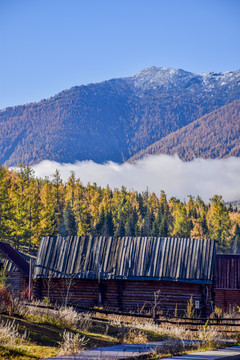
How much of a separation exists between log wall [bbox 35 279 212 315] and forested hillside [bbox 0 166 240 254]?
125 feet

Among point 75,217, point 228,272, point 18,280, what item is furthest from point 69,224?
point 228,272

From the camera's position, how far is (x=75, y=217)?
359 ft

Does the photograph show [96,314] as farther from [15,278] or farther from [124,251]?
[15,278]

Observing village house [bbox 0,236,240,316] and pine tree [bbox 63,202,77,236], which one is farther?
pine tree [bbox 63,202,77,236]

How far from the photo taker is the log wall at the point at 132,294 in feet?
106

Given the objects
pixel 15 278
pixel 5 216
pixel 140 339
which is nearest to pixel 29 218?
pixel 5 216

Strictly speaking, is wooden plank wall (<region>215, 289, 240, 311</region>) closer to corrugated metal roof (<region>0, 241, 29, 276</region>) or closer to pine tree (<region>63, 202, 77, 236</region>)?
corrugated metal roof (<region>0, 241, 29, 276</region>)

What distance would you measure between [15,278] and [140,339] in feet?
82.5

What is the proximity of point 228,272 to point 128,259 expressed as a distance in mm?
11333

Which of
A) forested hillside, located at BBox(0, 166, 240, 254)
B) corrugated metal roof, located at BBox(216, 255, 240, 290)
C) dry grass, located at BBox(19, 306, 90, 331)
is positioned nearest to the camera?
dry grass, located at BBox(19, 306, 90, 331)

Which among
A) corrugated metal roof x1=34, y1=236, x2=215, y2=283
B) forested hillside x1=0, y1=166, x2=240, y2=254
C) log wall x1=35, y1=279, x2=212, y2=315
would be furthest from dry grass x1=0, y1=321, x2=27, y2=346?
forested hillside x1=0, y1=166, x2=240, y2=254

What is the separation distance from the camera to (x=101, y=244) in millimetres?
34469

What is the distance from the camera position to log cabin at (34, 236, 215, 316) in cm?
3197

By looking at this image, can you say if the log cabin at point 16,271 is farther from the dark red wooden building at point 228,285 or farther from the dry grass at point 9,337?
the dry grass at point 9,337
